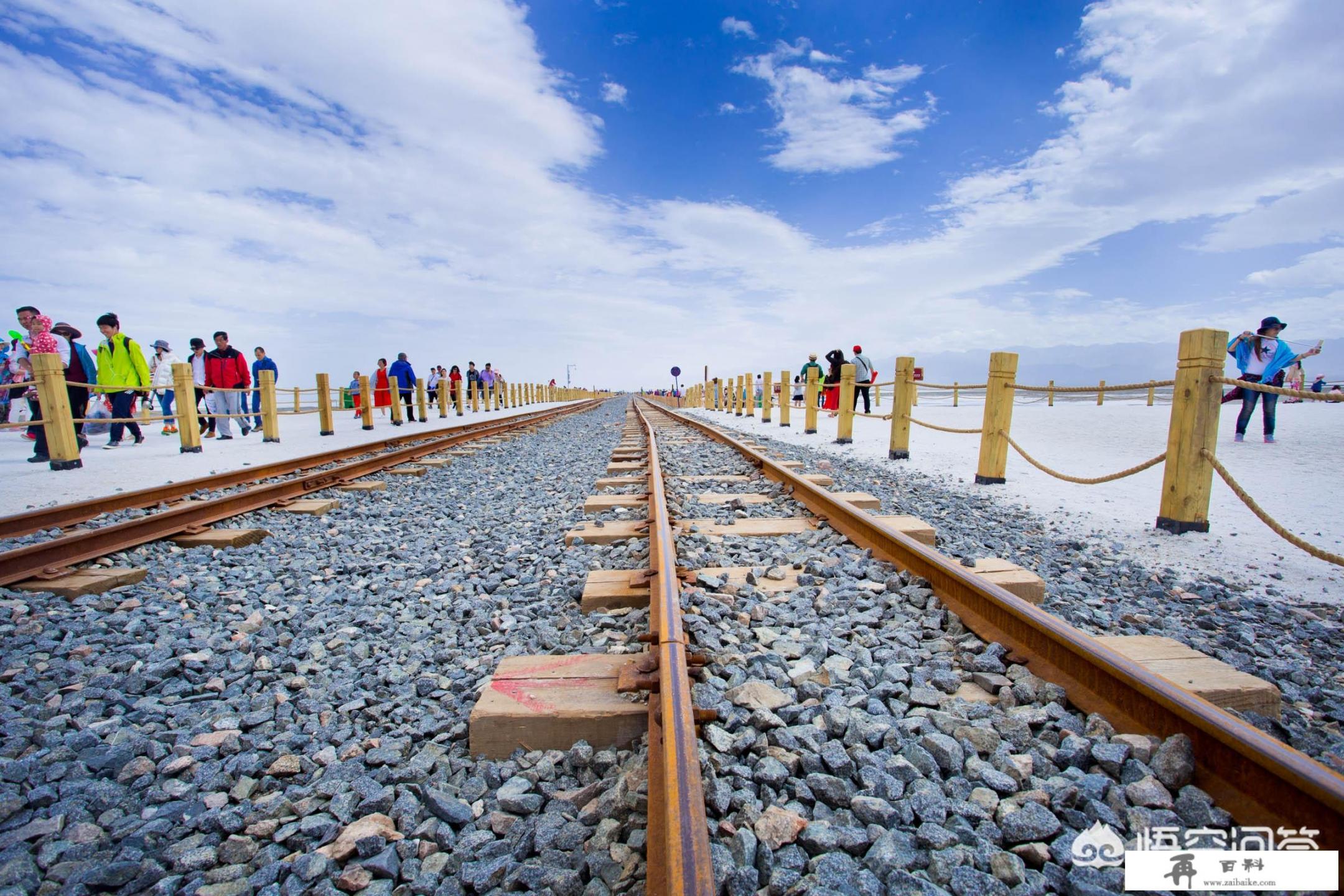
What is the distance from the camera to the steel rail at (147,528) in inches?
128

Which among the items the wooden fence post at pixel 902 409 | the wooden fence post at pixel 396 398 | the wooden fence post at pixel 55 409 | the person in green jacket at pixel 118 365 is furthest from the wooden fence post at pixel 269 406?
the wooden fence post at pixel 902 409

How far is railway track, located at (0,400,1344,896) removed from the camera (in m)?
1.28

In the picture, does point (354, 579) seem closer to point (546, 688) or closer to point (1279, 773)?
point (546, 688)

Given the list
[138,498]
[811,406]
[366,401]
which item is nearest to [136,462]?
[138,498]

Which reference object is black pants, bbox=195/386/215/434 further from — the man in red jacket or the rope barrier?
the rope barrier

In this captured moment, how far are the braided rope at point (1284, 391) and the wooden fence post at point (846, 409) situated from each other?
19.9 ft

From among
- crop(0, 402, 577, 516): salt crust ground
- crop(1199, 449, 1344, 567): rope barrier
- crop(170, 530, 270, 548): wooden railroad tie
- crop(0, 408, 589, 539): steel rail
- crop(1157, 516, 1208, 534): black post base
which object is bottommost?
crop(0, 402, 577, 516): salt crust ground

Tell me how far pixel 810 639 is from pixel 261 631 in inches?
90.9

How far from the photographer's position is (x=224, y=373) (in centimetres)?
1173

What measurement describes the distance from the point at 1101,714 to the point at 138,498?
6.39 metres

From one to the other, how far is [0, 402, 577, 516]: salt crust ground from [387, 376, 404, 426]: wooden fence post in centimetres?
142

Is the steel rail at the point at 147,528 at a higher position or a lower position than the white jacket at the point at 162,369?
lower

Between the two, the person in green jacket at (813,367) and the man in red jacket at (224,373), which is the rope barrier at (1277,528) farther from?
the man in red jacket at (224,373)

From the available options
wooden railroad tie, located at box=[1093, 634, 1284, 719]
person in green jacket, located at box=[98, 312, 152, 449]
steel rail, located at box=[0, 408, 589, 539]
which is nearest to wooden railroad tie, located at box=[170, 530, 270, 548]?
steel rail, located at box=[0, 408, 589, 539]
